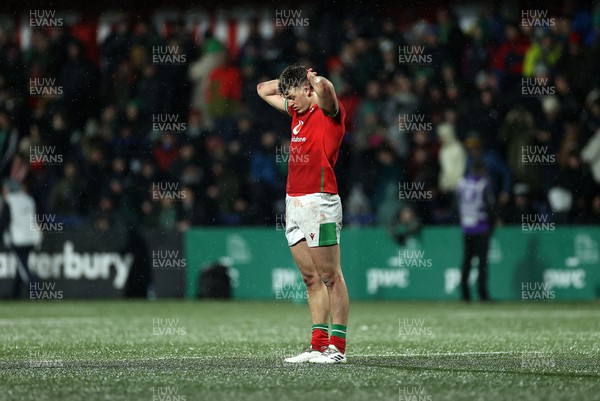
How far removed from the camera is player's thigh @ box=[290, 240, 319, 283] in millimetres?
9227

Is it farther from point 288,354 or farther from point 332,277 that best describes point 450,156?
point 332,277

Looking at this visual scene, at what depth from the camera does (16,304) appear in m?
18.8

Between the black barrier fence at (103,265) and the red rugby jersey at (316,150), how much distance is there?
10.7 metres

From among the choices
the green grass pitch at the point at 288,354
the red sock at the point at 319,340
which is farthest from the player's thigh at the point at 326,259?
the green grass pitch at the point at 288,354

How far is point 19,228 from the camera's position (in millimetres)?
19609

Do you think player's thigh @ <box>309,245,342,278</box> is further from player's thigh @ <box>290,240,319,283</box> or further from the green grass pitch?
the green grass pitch

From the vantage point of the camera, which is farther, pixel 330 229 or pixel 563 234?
pixel 563 234

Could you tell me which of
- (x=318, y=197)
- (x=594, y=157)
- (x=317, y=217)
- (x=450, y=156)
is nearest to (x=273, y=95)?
(x=318, y=197)

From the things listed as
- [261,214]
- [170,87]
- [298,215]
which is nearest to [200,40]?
[170,87]

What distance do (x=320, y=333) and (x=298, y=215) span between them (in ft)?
2.97

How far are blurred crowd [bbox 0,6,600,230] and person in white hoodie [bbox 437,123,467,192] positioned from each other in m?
0.02

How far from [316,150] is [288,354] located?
6.11 feet

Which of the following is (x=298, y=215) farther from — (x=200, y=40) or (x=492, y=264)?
(x=200, y=40)

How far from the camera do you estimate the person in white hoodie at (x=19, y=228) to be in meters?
19.6
